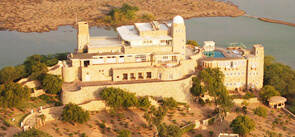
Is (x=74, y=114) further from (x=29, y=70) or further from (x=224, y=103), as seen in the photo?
(x=224, y=103)

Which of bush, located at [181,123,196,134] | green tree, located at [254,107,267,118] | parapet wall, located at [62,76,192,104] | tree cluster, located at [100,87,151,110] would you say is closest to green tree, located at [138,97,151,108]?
tree cluster, located at [100,87,151,110]

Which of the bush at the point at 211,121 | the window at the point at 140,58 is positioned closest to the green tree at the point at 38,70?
the window at the point at 140,58

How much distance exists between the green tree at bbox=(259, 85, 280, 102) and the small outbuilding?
0.49 metres

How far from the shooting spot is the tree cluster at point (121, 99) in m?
54.8

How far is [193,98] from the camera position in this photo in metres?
59.5

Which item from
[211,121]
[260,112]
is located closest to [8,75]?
[211,121]

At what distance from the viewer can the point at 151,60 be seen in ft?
199

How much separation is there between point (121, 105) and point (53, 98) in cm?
794

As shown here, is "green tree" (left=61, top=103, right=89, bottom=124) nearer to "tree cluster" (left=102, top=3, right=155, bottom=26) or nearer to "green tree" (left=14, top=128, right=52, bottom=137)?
"green tree" (left=14, top=128, right=52, bottom=137)

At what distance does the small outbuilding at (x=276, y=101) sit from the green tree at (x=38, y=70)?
27.2m

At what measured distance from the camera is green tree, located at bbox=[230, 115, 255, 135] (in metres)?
51.9

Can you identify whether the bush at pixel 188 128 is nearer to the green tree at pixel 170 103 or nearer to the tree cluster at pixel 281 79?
the green tree at pixel 170 103

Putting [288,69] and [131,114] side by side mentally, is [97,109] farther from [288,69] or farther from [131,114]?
[288,69]

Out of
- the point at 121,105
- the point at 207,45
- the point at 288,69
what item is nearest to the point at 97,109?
the point at 121,105
